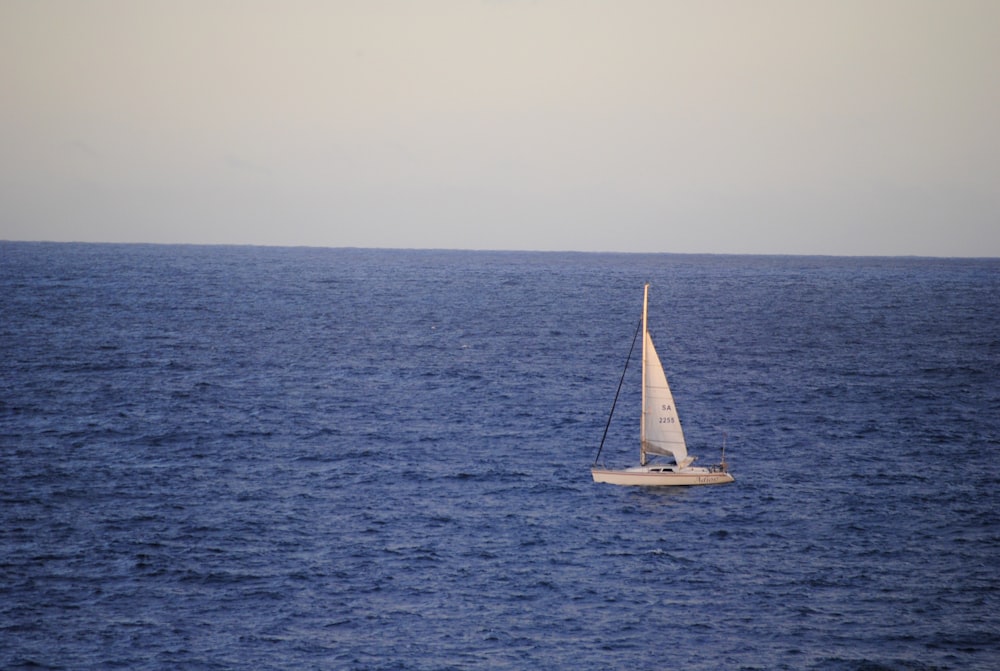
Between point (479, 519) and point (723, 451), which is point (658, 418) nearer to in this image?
point (723, 451)

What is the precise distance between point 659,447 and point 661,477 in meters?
2.12

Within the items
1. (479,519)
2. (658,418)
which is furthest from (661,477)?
(479,519)

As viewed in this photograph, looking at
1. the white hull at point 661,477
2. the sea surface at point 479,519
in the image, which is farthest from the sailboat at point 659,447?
the sea surface at point 479,519

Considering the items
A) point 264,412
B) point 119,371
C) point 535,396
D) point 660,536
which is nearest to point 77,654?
point 660,536

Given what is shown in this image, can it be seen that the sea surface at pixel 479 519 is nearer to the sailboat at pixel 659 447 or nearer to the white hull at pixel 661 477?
the white hull at pixel 661 477

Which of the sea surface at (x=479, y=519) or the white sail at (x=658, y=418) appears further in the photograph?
the white sail at (x=658, y=418)

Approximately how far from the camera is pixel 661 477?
2594 inches

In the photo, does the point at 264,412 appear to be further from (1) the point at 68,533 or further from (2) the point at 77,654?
(2) the point at 77,654

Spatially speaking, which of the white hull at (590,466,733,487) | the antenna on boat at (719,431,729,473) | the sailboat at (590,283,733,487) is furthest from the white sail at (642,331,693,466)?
the antenna on boat at (719,431,729,473)

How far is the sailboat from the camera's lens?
6606 centimetres

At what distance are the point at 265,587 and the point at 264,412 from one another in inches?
1573

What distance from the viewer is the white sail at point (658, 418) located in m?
66.5

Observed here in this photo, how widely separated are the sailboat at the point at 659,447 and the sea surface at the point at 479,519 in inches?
41.8

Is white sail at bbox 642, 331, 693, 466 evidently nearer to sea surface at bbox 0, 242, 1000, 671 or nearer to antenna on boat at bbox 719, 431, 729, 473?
antenna on boat at bbox 719, 431, 729, 473
